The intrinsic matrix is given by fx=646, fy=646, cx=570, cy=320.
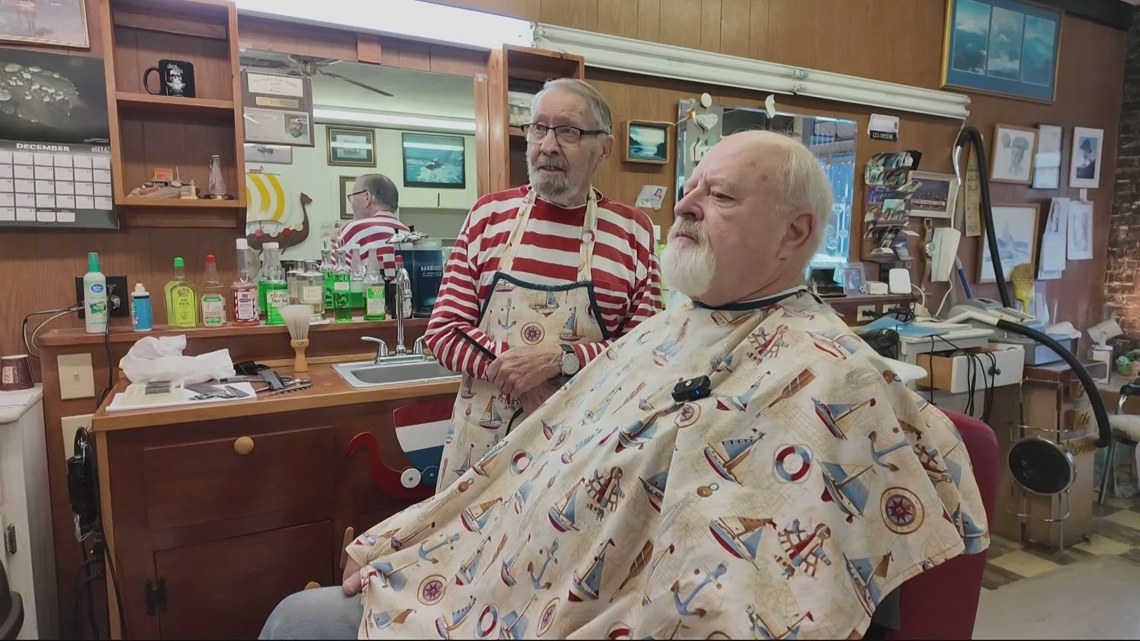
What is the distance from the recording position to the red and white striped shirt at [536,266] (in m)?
1.52

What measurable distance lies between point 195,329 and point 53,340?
334mm

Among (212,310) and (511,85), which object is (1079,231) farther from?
(212,310)

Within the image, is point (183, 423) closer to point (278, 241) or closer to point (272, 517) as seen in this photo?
point (272, 517)

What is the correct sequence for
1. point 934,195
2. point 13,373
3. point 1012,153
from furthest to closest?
point 1012,153
point 934,195
point 13,373

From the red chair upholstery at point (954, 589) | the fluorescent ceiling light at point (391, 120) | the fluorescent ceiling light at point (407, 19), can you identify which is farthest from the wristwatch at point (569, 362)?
the fluorescent ceiling light at point (407, 19)

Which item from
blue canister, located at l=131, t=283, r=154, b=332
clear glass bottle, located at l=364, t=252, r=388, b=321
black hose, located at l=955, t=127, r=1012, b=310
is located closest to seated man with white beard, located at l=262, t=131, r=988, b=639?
clear glass bottle, located at l=364, t=252, r=388, b=321

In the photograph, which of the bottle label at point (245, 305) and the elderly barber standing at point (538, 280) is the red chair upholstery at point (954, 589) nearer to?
the elderly barber standing at point (538, 280)

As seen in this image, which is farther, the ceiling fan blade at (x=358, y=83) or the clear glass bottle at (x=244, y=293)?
the ceiling fan blade at (x=358, y=83)

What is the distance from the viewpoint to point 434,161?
2295 mm

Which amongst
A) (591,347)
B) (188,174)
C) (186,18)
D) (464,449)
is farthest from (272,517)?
(186,18)

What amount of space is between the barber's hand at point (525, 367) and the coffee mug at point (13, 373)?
1350 millimetres

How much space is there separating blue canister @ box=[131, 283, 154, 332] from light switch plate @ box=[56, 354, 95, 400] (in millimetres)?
148

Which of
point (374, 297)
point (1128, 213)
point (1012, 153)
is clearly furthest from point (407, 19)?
point (1128, 213)

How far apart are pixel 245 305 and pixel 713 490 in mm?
1624
